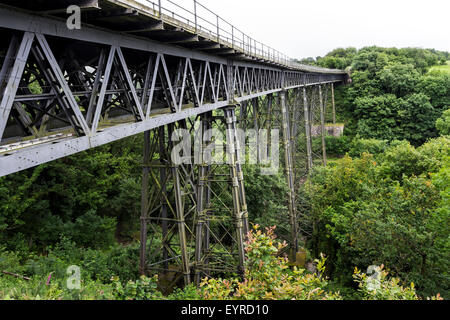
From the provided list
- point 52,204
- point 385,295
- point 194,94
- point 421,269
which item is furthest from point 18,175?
point 421,269

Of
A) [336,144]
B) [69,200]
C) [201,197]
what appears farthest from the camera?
[336,144]

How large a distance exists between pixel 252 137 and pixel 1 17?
14023 mm

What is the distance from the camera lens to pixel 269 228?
536cm

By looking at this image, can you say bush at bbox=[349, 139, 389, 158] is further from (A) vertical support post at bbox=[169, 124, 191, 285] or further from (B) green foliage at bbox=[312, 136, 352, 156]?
(A) vertical support post at bbox=[169, 124, 191, 285]

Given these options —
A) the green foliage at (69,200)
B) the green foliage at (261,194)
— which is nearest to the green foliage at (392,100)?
the green foliage at (261,194)

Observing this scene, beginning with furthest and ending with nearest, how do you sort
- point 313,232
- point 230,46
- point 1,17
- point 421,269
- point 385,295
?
point 313,232 < point 421,269 < point 230,46 < point 385,295 < point 1,17

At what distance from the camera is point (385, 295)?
400 cm

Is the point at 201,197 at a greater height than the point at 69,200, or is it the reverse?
the point at 201,197

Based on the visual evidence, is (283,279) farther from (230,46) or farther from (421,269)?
(421,269)

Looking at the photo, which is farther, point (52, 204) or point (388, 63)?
point (388, 63)

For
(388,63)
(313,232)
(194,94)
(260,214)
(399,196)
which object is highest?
(388,63)

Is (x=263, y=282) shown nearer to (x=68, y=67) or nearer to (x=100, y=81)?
(x=100, y=81)

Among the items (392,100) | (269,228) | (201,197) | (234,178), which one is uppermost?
(392,100)

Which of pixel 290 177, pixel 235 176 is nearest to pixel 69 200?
pixel 235 176
